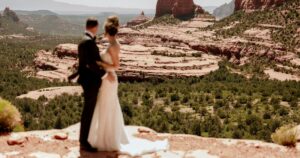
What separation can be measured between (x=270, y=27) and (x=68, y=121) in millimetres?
66730

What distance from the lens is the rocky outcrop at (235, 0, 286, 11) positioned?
4495 inches

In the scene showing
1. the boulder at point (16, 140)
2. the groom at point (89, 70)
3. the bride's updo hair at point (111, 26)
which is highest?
the bride's updo hair at point (111, 26)

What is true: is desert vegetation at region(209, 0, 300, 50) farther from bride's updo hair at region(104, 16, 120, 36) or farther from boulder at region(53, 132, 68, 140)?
bride's updo hair at region(104, 16, 120, 36)

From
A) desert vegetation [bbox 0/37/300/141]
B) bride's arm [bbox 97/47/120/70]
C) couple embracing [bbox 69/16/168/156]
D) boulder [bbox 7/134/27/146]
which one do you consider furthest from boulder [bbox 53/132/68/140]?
desert vegetation [bbox 0/37/300/141]

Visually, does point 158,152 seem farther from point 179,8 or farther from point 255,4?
point 179,8

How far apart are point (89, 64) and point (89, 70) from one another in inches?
7.3

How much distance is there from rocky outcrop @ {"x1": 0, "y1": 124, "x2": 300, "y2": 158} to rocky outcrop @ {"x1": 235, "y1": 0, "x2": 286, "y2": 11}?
106 metres

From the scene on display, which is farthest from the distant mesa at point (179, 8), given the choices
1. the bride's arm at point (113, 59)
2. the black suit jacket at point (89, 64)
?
the black suit jacket at point (89, 64)

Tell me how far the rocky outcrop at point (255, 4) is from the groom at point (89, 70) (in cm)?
10819

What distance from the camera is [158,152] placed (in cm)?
1154

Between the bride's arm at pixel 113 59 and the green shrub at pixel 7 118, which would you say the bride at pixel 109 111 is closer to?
the bride's arm at pixel 113 59

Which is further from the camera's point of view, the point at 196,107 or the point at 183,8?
the point at 183,8

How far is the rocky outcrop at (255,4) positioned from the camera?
375ft

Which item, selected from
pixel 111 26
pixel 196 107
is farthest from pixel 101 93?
pixel 196 107
